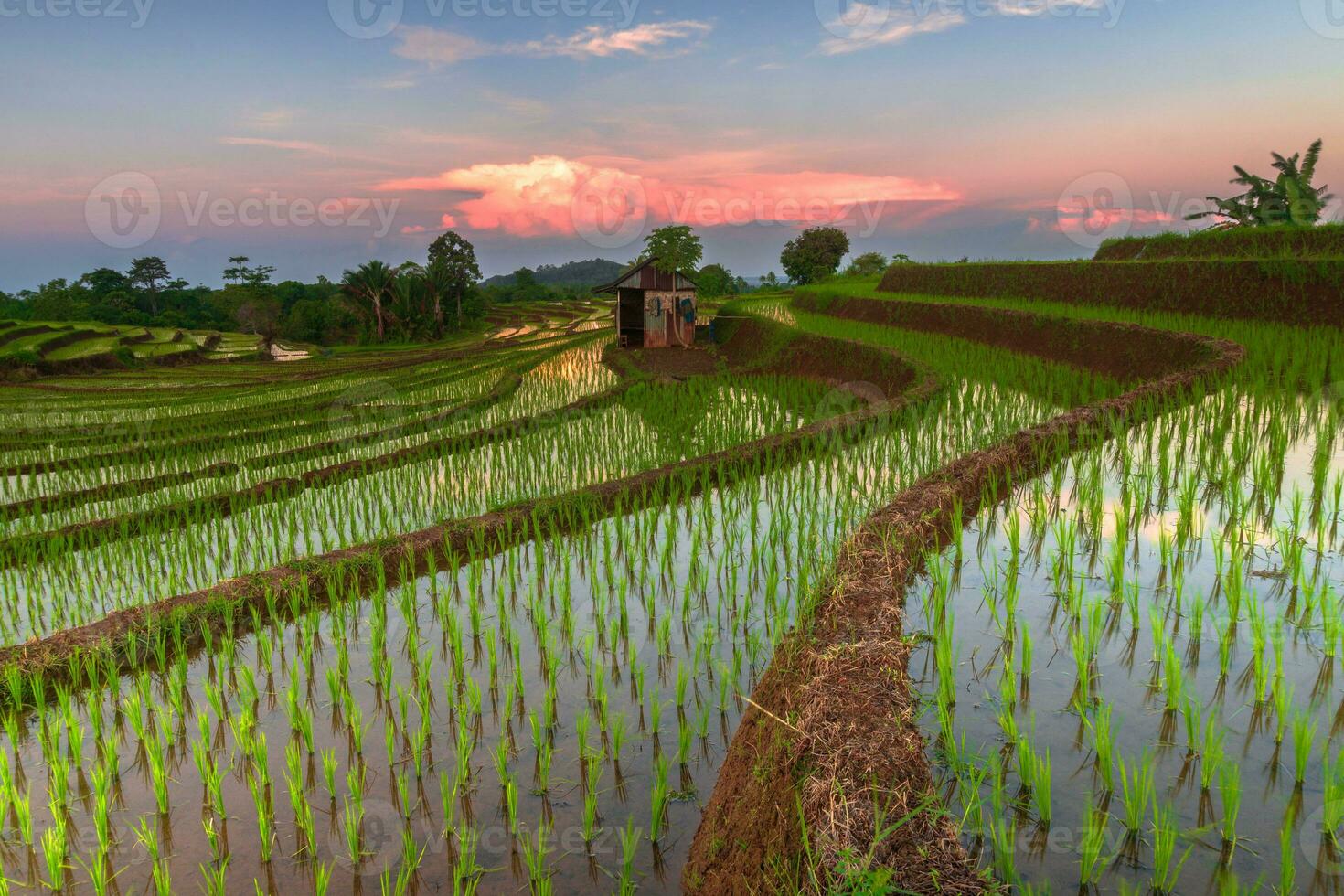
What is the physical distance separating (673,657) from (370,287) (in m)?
30.0

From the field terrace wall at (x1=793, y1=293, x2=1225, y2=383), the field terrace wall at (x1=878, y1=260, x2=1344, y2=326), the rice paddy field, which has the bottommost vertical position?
the rice paddy field

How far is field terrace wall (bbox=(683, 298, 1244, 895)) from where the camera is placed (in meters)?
1.60

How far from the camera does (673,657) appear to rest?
3.27 m

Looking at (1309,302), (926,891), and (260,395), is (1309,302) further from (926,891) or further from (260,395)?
(260,395)

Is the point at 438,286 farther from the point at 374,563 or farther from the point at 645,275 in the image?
the point at 374,563

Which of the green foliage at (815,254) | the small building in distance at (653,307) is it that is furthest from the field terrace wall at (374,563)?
the green foliage at (815,254)

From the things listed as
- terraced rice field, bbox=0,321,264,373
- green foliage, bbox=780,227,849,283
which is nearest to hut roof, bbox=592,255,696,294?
terraced rice field, bbox=0,321,264,373

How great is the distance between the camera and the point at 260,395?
12.7m

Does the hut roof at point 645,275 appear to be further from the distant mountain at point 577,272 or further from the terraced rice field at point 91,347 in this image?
the distant mountain at point 577,272

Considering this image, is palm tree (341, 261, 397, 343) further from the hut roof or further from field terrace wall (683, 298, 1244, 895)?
field terrace wall (683, 298, 1244, 895)

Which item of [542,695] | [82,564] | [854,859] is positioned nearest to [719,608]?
[542,695]

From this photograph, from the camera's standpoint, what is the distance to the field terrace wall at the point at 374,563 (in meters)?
3.36

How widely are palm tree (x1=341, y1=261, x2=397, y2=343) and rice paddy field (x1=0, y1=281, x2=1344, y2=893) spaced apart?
23816 mm

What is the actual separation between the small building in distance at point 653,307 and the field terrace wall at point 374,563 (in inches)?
435
